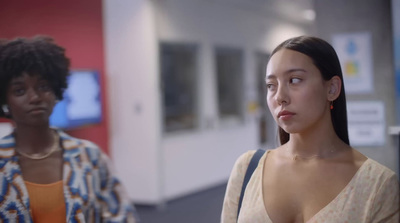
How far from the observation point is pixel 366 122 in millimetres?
1671

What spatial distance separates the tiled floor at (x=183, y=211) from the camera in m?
4.08

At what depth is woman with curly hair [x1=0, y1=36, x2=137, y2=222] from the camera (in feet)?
3.06

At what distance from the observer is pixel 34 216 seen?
939 mm

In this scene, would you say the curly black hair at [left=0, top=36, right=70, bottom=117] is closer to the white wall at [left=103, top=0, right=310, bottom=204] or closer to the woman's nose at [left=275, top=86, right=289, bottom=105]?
the woman's nose at [left=275, top=86, right=289, bottom=105]

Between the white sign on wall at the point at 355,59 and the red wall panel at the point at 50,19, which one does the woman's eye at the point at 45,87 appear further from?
the white sign on wall at the point at 355,59

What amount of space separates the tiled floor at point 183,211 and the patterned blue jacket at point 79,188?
9.20ft

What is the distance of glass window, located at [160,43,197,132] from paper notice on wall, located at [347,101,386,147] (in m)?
3.36

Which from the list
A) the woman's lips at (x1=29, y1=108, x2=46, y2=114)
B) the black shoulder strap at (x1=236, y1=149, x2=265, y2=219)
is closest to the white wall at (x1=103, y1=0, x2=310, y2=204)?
the black shoulder strap at (x1=236, y1=149, x2=265, y2=219)

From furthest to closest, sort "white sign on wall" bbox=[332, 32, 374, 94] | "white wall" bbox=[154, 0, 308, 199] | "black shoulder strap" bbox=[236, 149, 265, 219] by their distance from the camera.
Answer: "white wall" bbox=[154, 0, 308, 199] < "white sign on wall" bbox=[332, 32, 374, 94] < "black shoulder strap" bbox=[236, 149, 265, 219]

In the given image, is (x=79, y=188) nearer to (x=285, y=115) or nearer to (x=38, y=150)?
(x=38, y=150)

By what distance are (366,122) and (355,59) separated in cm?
33

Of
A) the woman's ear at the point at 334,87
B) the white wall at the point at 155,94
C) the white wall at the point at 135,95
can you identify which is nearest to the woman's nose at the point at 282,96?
the woman's ear at the point at 334,87

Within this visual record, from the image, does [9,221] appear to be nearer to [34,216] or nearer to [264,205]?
[34,216]

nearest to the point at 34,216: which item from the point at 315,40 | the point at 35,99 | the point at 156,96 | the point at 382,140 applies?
the point at 35,99
